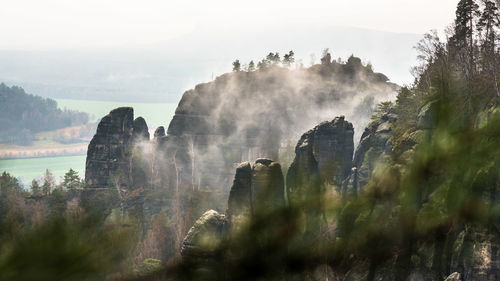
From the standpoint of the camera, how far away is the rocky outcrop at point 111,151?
105 meters

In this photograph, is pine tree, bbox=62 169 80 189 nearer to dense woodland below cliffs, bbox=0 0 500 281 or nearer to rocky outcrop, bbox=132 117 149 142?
rocky outcrop, bbox=132 117 149 142

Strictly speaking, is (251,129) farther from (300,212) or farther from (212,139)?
(300,212)

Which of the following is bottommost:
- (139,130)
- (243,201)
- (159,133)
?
(243,201)

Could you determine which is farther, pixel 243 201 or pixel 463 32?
pixel 463 32

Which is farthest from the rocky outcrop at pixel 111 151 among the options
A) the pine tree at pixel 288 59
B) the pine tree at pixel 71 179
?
the pine tree at pixel 288 59

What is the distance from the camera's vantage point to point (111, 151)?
108 m

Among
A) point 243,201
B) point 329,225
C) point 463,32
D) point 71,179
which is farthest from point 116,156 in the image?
point 329,225

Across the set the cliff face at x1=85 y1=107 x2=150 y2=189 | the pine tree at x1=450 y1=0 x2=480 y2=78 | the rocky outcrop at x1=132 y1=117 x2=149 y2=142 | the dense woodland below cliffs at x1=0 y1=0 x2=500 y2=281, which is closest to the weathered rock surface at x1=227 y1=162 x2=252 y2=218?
the dense woodland below cliffs at x1=0 y1=0 x2=500 y2=281

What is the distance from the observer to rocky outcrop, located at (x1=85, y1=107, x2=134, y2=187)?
105 meters

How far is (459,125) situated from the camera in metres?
2.26

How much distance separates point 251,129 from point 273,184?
12919cm

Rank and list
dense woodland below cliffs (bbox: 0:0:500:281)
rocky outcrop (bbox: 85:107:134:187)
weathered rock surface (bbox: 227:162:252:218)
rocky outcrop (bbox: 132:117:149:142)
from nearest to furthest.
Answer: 1. dense woodland below cliffs (bbox: 0:0:500:281)
2. weathered rock surface (bbox: 227:162:252:218)
3. rocky outcrop (bbox: 85:107:134:187)
4. rocky outcrop (bbox: 132:117:149:142)

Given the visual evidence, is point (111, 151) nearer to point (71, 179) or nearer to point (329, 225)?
point (71, 179)

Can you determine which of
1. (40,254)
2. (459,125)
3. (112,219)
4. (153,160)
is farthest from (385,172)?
(153,160)
